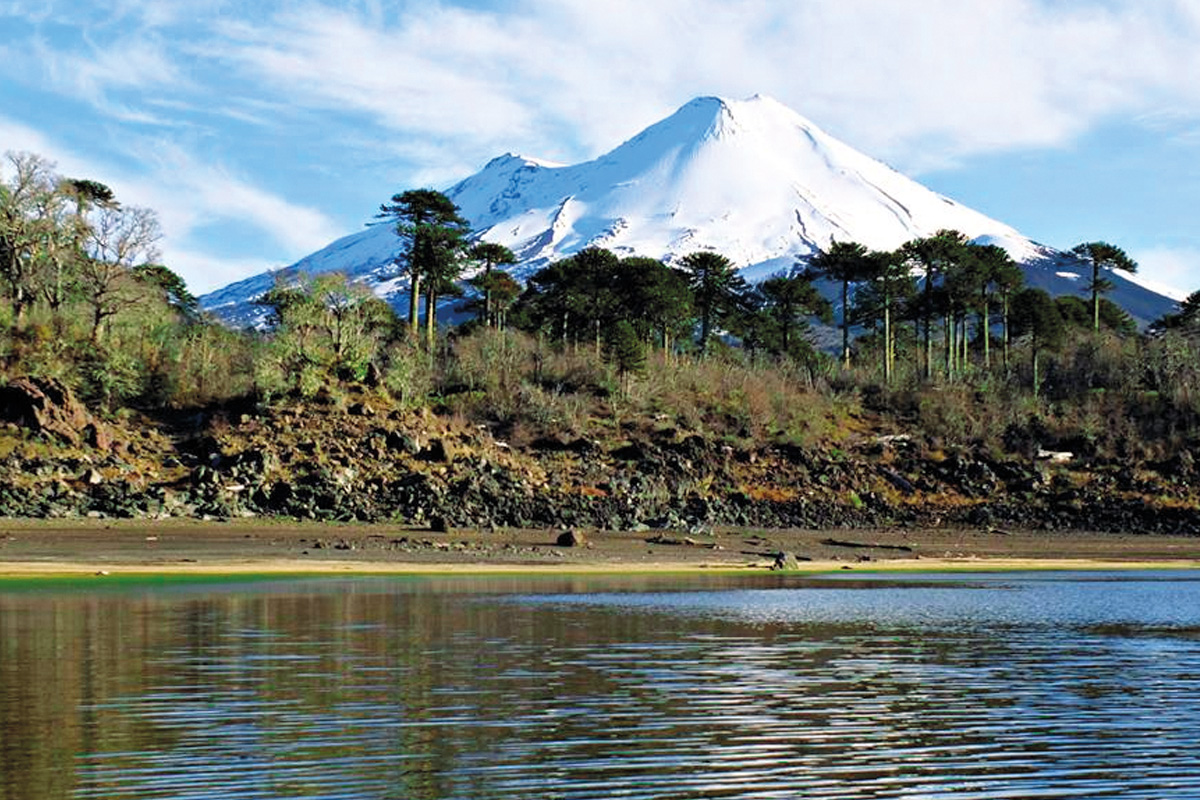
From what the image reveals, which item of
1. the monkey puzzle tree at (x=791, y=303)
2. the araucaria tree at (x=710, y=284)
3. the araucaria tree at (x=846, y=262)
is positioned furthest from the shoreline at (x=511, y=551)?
the monkey puzzle tree at (x=791, y=303)

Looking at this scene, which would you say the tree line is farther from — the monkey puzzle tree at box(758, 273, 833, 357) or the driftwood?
the driftwood

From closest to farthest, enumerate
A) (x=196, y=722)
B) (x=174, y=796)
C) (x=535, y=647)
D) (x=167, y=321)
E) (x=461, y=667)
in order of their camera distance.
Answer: (x=174, y=796) < (x=196, y=722) < (x=461, y=667) < (x=535, y=647) < (x=167, y=321)

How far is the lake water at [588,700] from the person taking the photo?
1282cm

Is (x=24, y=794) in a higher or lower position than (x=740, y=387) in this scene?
lower

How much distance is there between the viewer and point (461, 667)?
830 inches

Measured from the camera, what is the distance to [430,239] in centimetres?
7575

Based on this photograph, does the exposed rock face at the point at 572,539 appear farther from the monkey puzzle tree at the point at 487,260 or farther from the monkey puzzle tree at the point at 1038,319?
the monkey puzzle tree at the point at 1038,319

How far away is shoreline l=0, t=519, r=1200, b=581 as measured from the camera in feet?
137

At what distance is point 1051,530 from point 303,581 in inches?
1444

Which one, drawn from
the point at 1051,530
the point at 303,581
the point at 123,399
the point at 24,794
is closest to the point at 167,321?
the point at 123,399

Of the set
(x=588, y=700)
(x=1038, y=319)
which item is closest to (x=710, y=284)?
(x=1038, y=319)

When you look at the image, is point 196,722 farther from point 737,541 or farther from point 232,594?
A: point 737,541

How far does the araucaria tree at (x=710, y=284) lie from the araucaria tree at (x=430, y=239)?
53.0 ft

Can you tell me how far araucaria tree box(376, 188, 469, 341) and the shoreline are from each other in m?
27.7
